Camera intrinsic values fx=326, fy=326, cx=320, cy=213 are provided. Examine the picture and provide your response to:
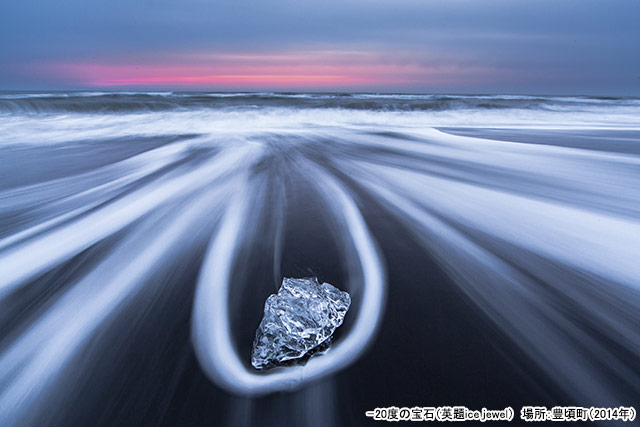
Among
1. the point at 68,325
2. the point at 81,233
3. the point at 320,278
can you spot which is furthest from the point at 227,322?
the point at 81,233

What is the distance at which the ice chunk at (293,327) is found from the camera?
1.17 meters

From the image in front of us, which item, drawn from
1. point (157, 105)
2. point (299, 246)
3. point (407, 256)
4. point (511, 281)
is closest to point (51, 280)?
point (299, 246)

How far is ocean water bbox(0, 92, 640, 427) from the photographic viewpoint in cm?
112

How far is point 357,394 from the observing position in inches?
43.9

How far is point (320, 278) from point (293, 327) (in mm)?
583

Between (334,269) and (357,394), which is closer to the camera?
(357,394)

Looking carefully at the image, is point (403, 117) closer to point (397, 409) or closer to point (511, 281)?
point (511, 281)

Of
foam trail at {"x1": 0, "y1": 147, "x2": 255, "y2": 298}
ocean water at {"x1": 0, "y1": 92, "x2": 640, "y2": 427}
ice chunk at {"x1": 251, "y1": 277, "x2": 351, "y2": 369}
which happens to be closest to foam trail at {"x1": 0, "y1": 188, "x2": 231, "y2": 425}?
ocean water at {"x1": 0, "y1": 92, "x2": 640, "y2": 427}

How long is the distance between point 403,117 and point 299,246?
37.3ft

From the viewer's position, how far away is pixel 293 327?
1.19m

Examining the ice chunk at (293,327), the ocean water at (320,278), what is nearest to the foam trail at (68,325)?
the ocean water at (320,278)

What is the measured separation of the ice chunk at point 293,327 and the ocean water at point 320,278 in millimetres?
50

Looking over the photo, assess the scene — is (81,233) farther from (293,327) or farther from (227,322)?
(293,327)

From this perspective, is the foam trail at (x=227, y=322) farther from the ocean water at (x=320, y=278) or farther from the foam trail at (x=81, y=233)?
the foam trail at (x=81, y=233)
